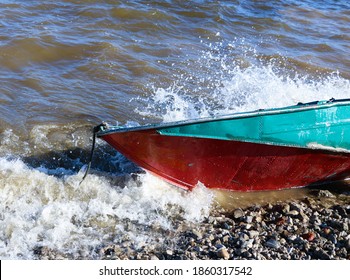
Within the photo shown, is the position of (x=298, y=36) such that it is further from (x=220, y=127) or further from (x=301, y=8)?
(x=220, y=127)

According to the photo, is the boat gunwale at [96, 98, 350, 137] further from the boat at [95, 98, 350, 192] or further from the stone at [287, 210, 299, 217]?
the stone at [287, 210, 299, 217]

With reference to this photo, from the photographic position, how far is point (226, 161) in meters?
6.20

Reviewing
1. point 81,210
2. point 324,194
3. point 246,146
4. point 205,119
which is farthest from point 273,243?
point 81,210

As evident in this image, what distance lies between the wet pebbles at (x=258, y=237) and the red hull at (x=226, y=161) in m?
0.40

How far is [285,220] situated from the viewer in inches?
239

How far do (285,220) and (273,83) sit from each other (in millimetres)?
4103

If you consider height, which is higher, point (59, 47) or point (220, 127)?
point (220, 127)

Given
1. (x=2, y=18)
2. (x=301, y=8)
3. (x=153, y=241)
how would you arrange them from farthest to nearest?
(x=301, y=8) < (x=2, y=18) < (x=153, y=241)

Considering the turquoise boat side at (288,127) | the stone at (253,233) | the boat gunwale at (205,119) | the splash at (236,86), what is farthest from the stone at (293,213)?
the splash at (236,86)

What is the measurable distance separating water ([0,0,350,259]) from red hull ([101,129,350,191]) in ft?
0.99

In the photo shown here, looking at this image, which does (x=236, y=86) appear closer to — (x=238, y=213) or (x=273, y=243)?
(x=238, y=213)
